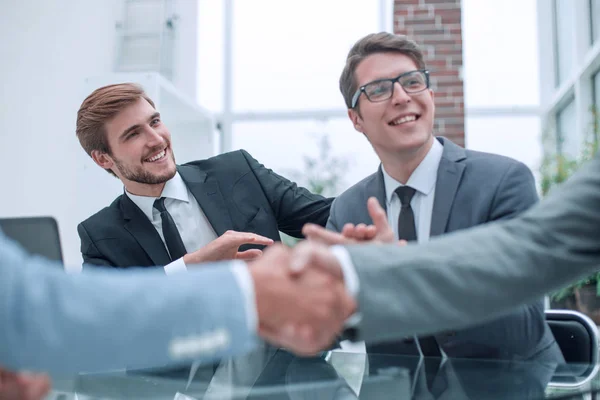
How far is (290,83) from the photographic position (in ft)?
19.8

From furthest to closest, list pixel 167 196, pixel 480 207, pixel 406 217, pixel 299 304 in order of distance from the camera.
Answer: pixel 167 196 < pixel 406 217 < pixel 480 207 < pixel 299 304

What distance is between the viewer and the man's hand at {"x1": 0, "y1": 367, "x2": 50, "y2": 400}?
2.66ft

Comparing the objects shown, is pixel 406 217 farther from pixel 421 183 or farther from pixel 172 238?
pixel 172 238

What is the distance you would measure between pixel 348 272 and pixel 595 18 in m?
4.85

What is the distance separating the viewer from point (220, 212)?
7.70ft

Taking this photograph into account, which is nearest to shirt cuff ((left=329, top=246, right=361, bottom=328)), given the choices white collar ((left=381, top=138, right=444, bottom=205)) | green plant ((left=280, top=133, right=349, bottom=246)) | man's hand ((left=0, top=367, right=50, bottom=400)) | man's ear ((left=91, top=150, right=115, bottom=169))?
man's hand ((left=0, top=367, right=50, bottom=400))

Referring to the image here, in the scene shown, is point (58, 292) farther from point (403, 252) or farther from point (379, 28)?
point (379, 28)

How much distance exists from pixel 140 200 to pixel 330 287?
1.62 m

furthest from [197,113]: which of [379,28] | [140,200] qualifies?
[140,200]

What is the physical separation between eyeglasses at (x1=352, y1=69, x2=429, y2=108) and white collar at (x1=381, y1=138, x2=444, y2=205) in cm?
18

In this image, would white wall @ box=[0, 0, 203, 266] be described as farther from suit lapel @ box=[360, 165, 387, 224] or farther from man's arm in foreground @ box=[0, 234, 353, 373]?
man's arm in foreground @ box=[0, 234, 353, 373]

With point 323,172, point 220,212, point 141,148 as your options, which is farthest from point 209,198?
point 323,172

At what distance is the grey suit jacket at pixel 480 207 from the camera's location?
1.51 meters

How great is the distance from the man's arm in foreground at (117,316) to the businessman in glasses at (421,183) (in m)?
0.68
